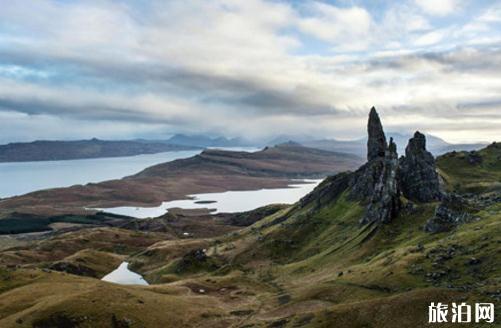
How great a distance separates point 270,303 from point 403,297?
3418cm

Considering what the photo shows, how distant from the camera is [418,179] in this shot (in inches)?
5536

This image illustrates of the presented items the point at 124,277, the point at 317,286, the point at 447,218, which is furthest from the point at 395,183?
the point at 124,277

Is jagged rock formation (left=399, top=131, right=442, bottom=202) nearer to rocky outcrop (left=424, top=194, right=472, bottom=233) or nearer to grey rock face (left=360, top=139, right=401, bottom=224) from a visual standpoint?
grey rock face (left=360, top=139, right=401, bottom=224)

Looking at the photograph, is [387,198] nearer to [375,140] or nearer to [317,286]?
[317,286]

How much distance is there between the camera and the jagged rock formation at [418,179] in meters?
138

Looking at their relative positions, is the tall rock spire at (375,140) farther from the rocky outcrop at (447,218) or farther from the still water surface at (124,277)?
the still water surface at (124,277)

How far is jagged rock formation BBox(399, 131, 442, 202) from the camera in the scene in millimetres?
138250

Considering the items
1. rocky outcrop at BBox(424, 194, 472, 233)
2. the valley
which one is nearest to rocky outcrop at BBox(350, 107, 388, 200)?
the valley

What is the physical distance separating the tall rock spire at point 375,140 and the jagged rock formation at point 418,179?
87.2 ft

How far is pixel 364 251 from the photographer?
115 metres

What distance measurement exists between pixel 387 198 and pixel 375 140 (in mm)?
52795

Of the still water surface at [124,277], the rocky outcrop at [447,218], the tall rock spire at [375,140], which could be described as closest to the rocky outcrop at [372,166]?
the tall rock spire at [375,140]

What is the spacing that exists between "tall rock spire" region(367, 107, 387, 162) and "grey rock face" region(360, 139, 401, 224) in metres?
26.1

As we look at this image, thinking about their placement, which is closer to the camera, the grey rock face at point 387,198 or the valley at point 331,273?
the valley at point 331,273
